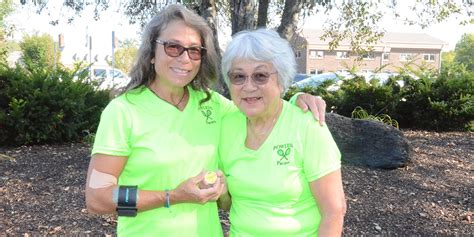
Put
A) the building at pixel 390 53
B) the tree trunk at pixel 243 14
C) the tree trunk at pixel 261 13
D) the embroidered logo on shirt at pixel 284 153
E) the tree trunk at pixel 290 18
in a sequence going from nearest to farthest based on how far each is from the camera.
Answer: the embroidered logo on shirt at pixel 284 153 → the tree trunk at pixel 243 14 → the tree trunk at pixel 290 18 → the tree trunk at pixel 261 13 → the building at pixel 390 53

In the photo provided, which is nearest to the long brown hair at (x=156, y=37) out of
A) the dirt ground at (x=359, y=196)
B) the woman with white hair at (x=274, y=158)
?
the woman with white hair at (x=274, y=158)

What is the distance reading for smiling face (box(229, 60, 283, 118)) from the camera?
6.90 ft

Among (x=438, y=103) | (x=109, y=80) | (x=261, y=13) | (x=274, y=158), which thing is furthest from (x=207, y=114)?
(x=109, y=80)

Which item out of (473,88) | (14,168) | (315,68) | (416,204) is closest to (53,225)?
(14,168)

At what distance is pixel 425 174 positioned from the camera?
6434 millimetres

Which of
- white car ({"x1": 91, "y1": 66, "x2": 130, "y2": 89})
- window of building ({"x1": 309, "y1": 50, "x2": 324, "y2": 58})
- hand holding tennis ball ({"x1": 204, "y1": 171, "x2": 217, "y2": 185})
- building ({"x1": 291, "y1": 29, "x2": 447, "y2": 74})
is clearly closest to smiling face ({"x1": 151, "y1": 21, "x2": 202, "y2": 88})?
white car ({"x1": 91, "y1": 66, "x2": 130, "y2": 89})

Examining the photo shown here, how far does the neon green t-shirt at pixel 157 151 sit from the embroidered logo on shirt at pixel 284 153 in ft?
1.06

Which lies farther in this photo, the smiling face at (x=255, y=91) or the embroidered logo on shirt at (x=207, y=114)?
the embroidered logo on shirt at (x=207, y=114)

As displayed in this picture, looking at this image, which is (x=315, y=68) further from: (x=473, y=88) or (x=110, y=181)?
(x=110, y=181)

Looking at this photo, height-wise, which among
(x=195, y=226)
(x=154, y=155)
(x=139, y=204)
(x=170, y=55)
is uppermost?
(x=170, y=55)

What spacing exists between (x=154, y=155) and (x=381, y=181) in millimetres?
4604

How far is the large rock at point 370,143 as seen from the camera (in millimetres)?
6707

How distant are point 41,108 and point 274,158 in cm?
708

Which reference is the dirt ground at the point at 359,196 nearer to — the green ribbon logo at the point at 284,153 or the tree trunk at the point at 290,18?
the tree trunk at the point at 290,18
